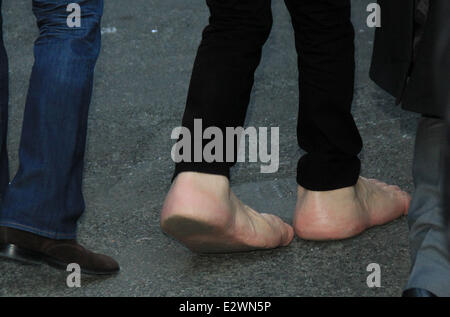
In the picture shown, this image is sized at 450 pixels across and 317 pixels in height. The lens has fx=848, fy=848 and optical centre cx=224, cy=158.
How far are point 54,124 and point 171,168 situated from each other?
107cm

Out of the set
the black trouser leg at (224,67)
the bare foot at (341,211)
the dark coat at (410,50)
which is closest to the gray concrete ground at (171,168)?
the bare foot at (341,211)

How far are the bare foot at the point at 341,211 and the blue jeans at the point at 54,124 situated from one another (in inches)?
27.9

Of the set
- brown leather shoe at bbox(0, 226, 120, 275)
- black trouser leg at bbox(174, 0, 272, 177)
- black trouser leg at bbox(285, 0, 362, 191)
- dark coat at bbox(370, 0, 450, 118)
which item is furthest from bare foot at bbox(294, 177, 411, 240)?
brown leather shoe at bbox(0, 226, 120, 275)

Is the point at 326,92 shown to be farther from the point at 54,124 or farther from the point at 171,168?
the point at 171,168

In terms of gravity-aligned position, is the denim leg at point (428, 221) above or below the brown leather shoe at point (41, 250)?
above

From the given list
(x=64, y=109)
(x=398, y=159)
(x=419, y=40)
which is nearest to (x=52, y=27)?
(x=64, y=109)

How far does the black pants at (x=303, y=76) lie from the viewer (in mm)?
2402

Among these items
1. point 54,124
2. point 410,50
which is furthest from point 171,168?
point 410,50

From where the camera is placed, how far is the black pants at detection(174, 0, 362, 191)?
2.40m

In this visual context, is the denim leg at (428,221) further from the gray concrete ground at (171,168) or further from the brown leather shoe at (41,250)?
the brown leather shoe at (41,250)
